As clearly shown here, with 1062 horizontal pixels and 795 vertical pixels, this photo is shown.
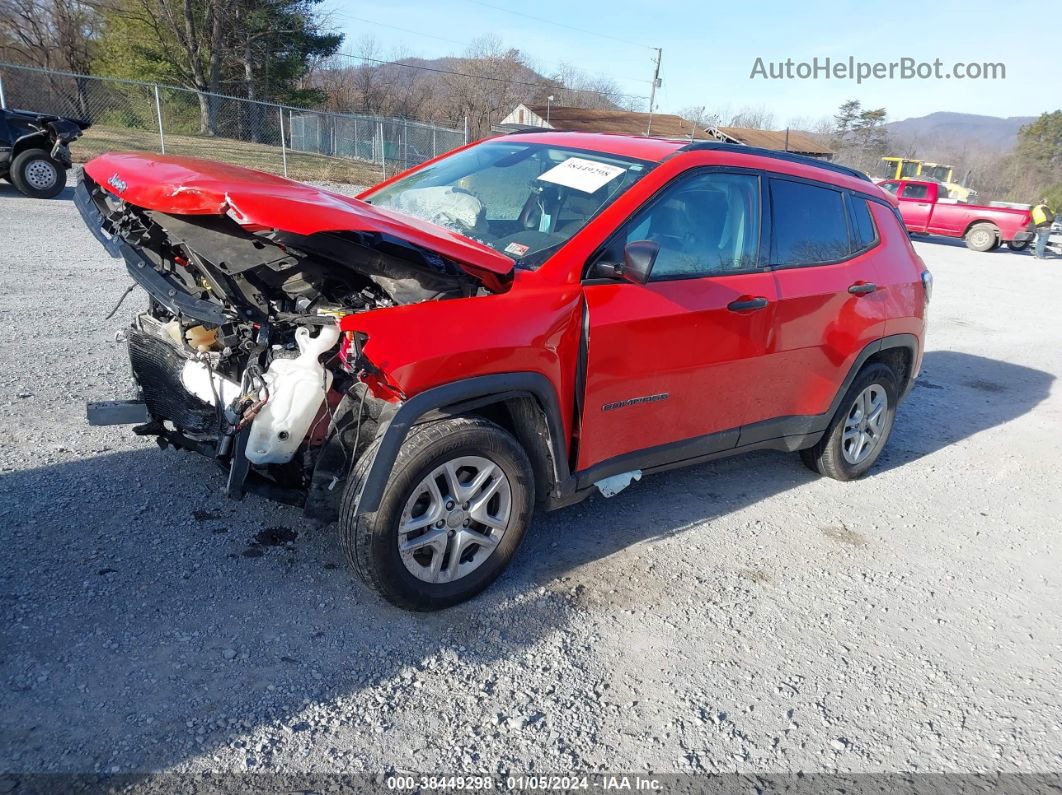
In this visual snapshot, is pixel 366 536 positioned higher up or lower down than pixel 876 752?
higher up

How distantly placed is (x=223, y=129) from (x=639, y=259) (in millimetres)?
26125

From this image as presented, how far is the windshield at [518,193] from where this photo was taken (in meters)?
3.51

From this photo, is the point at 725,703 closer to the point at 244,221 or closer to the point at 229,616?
the point at 229,616

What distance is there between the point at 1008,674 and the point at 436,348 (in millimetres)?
2791

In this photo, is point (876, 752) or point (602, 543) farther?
point (602, 543)

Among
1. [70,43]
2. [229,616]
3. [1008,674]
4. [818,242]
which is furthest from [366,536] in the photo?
[70,43]

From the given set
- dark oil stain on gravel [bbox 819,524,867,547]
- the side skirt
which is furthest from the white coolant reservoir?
dark oil stain on gravel [bbox 819,524,867,547]

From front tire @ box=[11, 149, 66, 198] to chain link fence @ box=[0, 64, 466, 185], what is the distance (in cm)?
996

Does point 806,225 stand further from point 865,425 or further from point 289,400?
point 289,400

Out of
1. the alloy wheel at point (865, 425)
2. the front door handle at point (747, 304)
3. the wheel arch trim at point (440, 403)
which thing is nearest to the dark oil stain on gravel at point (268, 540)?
the wheel arch trim at point (440, 403)

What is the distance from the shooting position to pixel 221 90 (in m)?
35.7

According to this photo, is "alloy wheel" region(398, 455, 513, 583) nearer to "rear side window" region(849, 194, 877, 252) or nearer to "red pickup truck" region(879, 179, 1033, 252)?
"rear side window" region(849, 194, 877, 252)

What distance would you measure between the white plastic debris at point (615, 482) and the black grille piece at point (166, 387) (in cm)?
174

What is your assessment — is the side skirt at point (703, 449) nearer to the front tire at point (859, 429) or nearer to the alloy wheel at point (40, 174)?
the front tire at point (859, 429)
